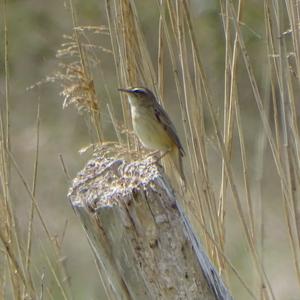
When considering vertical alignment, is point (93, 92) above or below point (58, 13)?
below

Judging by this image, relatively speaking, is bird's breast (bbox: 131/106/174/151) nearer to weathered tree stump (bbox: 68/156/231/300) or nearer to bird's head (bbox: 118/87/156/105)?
bird's head (bbox: 118/87/156/105)

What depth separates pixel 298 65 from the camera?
308 centimetres

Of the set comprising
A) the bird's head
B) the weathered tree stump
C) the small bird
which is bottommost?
the weathered tree stump

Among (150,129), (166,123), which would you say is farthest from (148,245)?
(166,123)

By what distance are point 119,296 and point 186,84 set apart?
0.99m

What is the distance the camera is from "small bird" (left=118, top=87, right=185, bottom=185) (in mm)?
3832

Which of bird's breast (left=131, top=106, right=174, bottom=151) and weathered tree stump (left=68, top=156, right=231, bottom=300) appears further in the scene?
bird's breast (left=131, top=106, right=174, bottom=151)

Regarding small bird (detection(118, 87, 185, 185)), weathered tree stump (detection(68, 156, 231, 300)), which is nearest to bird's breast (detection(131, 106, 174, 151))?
small bird (detection(118, 87, 185, 185))

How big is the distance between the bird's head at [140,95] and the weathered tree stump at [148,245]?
3.29ft

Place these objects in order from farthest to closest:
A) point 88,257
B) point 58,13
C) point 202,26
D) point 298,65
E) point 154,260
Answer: point 58,13 → point 202,26 → point 88,257 → point 298,65 → point 154,260

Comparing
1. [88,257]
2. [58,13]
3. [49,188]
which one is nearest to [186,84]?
[88,257]

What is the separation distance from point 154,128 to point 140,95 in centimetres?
39

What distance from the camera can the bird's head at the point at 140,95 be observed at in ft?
11.3

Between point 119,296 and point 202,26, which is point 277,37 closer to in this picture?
point 119,296
